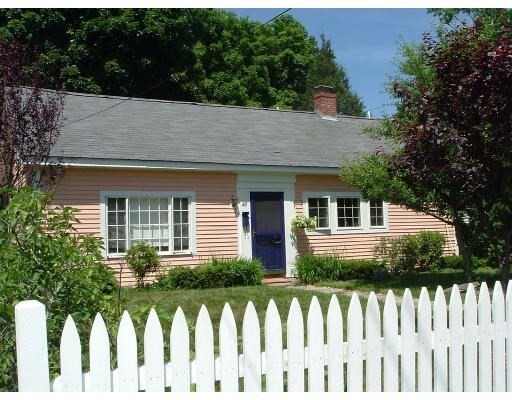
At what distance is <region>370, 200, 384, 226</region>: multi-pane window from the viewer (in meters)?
16.3

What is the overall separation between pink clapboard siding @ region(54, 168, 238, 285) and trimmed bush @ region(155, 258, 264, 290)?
28.8 inches

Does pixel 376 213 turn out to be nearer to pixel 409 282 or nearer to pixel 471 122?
pixel 409 282

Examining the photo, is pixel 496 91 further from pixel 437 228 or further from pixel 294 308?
pixel 437 228

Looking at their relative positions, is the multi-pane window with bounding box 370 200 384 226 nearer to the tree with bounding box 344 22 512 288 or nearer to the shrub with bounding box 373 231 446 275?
the shrub with bounding box 373 231 446 275

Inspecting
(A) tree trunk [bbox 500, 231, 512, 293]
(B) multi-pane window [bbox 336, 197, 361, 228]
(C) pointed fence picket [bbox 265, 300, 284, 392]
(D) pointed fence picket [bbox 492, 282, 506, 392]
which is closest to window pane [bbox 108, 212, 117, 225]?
(B) multi-pane window [bbox 336, 197, 361, 228]

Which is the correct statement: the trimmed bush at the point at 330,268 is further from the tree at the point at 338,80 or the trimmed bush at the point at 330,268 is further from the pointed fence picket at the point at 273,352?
the tree at the point at 338,80

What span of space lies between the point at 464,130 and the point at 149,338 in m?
3.71

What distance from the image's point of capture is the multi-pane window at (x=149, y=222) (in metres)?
12.8

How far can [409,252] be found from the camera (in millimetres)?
15977

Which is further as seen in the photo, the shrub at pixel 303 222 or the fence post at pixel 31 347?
the shrub at pixel 303 222

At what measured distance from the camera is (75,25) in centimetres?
2400

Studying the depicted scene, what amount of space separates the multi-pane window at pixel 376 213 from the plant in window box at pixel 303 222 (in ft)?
7.96

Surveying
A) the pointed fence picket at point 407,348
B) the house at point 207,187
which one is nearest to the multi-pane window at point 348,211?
the house at point 207,187

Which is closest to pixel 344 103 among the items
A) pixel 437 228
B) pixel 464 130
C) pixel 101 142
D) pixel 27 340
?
pixel 437 228
